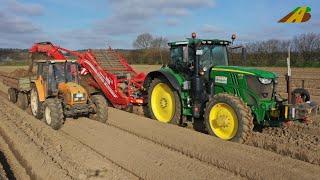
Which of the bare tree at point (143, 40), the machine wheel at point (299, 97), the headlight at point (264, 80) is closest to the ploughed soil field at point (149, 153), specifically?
the machine wheel at point (299, 97)

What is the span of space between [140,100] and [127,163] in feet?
14.5

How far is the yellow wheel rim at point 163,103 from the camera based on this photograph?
380 inches

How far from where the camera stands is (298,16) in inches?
281

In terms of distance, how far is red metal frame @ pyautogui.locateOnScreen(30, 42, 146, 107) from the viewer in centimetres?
1120

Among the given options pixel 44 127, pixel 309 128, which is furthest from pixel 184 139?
pixel 44 127

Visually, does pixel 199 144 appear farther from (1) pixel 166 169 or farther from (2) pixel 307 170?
(2) pixel 307 170

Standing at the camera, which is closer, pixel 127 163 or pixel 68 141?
pixel 127 163

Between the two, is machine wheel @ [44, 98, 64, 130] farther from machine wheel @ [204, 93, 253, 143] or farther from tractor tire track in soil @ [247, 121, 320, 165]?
tractor tire track in soil @ [247, 121, 320, 165]

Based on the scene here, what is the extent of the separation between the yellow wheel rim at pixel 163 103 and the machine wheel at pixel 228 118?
158 centimetres

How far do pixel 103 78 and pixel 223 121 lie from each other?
188 inches

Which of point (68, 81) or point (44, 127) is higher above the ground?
point (68, 81)

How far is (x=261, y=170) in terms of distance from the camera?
596 centimetres

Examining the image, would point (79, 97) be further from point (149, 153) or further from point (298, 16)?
point (298, 16)

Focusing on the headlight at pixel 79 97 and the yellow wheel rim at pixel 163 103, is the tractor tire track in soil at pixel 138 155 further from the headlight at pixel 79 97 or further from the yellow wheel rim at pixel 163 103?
the headlight at pixel 79 97
